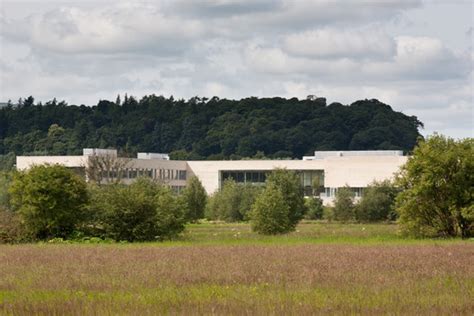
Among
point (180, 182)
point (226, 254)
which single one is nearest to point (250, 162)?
point (180, 182)

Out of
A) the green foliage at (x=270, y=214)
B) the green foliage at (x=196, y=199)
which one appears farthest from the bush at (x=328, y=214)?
the green foliage at (x=270, y=214)

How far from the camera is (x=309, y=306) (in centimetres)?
2169

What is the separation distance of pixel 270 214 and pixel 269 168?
8852 centimetres

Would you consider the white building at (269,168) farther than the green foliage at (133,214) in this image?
Yes

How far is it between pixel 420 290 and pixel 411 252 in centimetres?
1393

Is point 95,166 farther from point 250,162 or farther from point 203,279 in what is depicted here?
point 203,279

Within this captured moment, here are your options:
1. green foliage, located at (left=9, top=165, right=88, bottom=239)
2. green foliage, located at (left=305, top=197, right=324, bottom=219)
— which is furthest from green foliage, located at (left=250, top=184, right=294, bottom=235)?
green foliage, located at (left=305, top=197, right=324, bottom=219)

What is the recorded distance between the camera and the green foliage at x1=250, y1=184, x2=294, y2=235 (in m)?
60.6

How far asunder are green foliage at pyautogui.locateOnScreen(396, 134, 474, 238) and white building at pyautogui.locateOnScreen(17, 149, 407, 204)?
216 feet

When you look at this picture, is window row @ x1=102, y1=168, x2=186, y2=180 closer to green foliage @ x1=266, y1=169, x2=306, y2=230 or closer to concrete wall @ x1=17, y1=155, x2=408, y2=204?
concrete wall @ x1=17, y1=155, x2=408, y2=204

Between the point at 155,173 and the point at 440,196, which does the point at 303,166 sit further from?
the point at 440,196

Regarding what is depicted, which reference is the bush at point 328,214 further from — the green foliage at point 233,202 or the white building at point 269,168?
the white building at point 269,168

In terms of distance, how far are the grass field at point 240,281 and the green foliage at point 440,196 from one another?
14.3 m

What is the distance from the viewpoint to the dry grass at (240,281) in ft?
71.8
